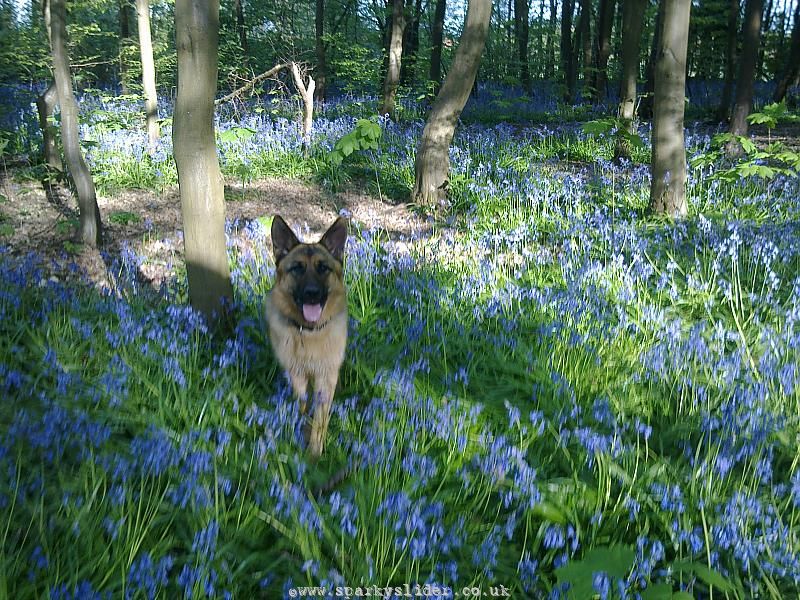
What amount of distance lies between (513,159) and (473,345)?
5612 mm

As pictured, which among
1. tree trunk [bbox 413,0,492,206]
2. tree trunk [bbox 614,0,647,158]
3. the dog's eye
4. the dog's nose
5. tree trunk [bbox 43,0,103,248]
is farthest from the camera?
tree trunk [bbox 614,0,647,158]

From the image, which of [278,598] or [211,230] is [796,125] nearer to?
[211,230]

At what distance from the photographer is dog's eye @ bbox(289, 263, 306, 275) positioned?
10.7 ft

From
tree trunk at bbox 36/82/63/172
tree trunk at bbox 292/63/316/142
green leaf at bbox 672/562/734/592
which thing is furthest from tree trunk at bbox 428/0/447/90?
green leaf at bbox 672/562/734/592

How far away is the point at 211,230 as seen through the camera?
148 inches

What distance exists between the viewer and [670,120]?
6.31 metres

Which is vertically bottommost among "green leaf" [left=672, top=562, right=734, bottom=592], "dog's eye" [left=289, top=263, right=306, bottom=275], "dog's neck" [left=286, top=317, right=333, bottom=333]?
"green leaf" [left=672, top=562, right=734, bottom=592]

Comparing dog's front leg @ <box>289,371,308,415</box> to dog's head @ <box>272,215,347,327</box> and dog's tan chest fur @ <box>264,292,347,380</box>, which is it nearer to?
dog's tan chest fur @ <box>264,292,347,380</box>

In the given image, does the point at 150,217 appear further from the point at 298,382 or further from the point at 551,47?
the point at 551,47

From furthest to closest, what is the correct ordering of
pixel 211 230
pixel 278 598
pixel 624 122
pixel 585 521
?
pixel 624 122, pixel 211 230, pixel 585 521, pixel 278 598

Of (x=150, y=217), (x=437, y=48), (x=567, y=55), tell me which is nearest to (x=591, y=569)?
(x=150, y=217)

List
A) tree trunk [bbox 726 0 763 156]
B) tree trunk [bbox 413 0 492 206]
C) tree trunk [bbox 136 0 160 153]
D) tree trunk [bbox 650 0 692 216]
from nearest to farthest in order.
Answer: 1. tree trunk [bbox 650 0 692 216]
2. tree trunk [bbox 413 0 492 206]
3. tree trunk [bbox 136 0 160 153]
4. tree trunk [bbox 726 0 763 156]

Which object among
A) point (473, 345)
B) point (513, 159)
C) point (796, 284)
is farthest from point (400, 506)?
point (513, 159)

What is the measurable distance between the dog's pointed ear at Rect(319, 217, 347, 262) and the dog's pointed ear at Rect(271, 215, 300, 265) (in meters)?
0.19
